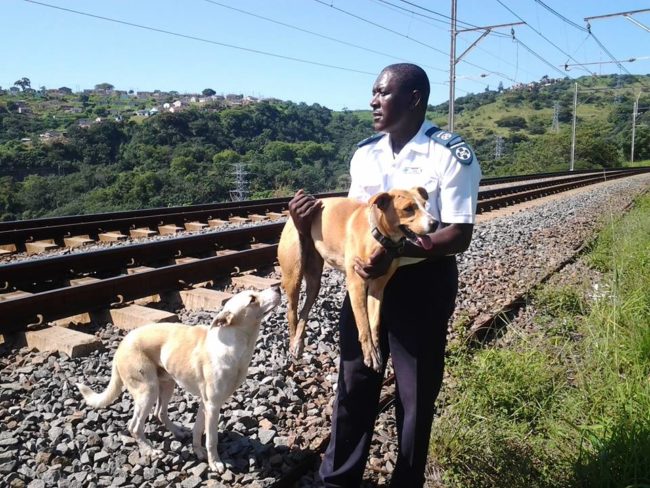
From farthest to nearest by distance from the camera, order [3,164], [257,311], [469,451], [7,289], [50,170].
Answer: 1. [50,170]
2. [3,164]
3. [7,289]
4. [469,451]
5. [257,311]

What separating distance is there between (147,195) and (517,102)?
12219cm

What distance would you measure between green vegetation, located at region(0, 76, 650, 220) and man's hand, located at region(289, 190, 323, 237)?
16.8 metres

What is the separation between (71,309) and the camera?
220 inches

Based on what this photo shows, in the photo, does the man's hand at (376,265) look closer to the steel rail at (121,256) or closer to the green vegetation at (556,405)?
the green vegetation at (556,405)

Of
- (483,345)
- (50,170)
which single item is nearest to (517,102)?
(50,170)

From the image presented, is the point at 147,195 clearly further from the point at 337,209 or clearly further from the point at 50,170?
the point at 337,209

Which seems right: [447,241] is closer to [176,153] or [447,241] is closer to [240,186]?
[240,186]

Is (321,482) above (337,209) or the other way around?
the other way around

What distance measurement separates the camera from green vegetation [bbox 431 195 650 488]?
329 centimetres

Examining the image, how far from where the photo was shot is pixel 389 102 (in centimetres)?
259

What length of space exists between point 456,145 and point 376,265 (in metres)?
0.67

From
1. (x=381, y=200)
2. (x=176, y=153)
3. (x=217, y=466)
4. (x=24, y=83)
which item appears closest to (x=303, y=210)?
Result: (x=381, y=200)

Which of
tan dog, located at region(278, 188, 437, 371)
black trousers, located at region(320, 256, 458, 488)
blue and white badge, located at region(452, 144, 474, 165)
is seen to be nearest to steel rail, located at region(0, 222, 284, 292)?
tan dog, located at region(278, 188, 437, 371)

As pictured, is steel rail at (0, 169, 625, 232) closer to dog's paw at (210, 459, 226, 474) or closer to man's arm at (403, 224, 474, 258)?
dog's paw at (210, 459, 226, 474)
